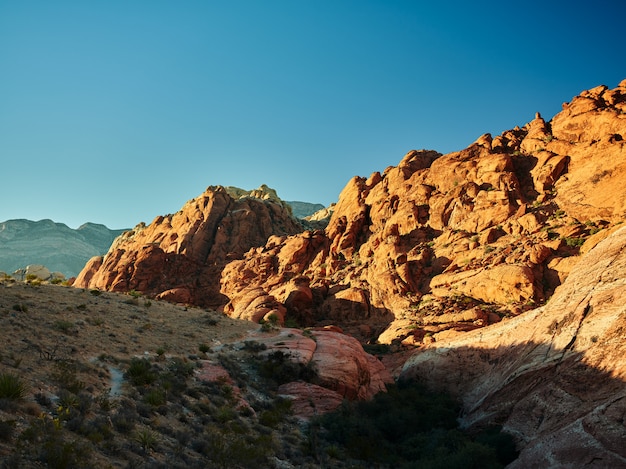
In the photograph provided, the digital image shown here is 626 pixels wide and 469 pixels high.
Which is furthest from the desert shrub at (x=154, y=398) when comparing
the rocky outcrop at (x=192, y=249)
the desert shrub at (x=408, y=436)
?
the rocky outcrop at (x=192, y=249)

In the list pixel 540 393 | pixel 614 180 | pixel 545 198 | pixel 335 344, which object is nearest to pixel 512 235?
pixel 545 198

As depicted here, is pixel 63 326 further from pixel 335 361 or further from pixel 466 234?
pixel 466 234

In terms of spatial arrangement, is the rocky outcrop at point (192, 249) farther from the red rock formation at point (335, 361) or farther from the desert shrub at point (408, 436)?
the desert shrub at point (408, 436)

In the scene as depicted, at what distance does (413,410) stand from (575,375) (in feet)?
32.1

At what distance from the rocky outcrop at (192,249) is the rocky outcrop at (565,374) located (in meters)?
50.0

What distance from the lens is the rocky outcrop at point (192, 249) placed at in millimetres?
67938

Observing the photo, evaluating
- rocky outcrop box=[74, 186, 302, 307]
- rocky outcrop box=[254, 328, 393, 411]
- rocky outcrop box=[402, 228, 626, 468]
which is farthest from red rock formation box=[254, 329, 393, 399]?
rocky outcrop box=[74, 186, 302, 307]

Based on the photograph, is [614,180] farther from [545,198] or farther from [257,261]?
[257,261]

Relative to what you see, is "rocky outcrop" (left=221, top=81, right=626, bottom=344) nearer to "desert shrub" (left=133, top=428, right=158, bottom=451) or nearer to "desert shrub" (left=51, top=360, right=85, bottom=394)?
"desert shrub" (left=133, top=428, right=158, bottom=451)

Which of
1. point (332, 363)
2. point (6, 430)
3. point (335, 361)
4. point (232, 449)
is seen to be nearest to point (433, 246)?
point (335, 361)

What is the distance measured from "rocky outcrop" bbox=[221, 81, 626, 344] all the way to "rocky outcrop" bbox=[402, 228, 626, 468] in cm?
1374

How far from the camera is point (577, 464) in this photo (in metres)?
10.9

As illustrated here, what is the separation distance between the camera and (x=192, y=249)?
7656 cm

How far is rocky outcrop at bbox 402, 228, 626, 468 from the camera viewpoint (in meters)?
11.6
